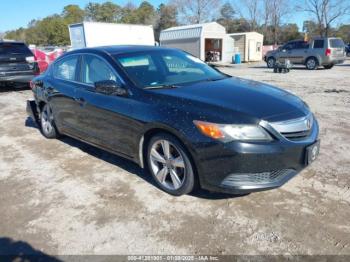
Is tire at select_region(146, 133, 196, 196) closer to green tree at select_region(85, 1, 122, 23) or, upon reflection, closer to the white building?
the white building

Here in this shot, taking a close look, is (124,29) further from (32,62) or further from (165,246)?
(165,246)

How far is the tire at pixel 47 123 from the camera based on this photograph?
5703 mm

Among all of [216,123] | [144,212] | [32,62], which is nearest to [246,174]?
[216,123]

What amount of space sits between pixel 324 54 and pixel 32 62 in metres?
15.3

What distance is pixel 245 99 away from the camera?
11.3 feet

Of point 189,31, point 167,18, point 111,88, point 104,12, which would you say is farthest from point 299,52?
point 104,12

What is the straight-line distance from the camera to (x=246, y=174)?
3066 millimetres

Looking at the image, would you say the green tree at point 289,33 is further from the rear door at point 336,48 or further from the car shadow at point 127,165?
the car shadow at point 127,165

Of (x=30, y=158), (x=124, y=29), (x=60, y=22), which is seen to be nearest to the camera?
(x=30, y=158)

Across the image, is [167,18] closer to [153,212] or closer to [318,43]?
[318,43]

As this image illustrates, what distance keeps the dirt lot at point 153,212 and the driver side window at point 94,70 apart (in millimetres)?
1167

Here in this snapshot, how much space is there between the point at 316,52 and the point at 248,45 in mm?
13032

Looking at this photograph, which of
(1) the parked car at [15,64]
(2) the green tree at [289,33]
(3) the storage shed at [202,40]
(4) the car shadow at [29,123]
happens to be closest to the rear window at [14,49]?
(1) the parked car at [15,64]

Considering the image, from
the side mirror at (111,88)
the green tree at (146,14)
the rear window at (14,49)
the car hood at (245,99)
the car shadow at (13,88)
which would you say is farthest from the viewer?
the green tree at (146,14)
